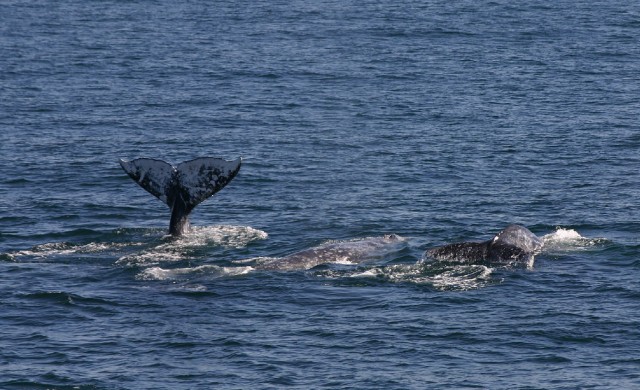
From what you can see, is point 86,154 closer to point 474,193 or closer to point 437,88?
point 474,193

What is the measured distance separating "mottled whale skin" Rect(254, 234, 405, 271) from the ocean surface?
124 millimetres

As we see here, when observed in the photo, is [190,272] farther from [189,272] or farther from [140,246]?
[140,246]

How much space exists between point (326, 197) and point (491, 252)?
8.27 meters

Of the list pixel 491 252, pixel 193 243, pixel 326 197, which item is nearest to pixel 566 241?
pixel 491 252

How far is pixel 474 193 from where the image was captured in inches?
1393

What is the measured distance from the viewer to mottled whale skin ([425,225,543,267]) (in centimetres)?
2752

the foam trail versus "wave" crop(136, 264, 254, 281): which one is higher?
the foam trail

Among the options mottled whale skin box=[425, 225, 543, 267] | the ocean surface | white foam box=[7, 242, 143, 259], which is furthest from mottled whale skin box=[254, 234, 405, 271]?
white foam box=[7, 242, 143, 259]

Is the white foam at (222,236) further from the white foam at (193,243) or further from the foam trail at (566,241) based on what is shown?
the foam trail at (566,241)

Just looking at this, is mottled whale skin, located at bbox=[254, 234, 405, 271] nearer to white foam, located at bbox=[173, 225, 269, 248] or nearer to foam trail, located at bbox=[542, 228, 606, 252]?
white foam, located at bbox=[173, 225, 269, 248]

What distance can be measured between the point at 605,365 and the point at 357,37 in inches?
1542

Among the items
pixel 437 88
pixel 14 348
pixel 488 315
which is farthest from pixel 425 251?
pixel 437 88

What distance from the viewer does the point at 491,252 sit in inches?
1085

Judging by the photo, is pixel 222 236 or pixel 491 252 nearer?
pixel 491 252
